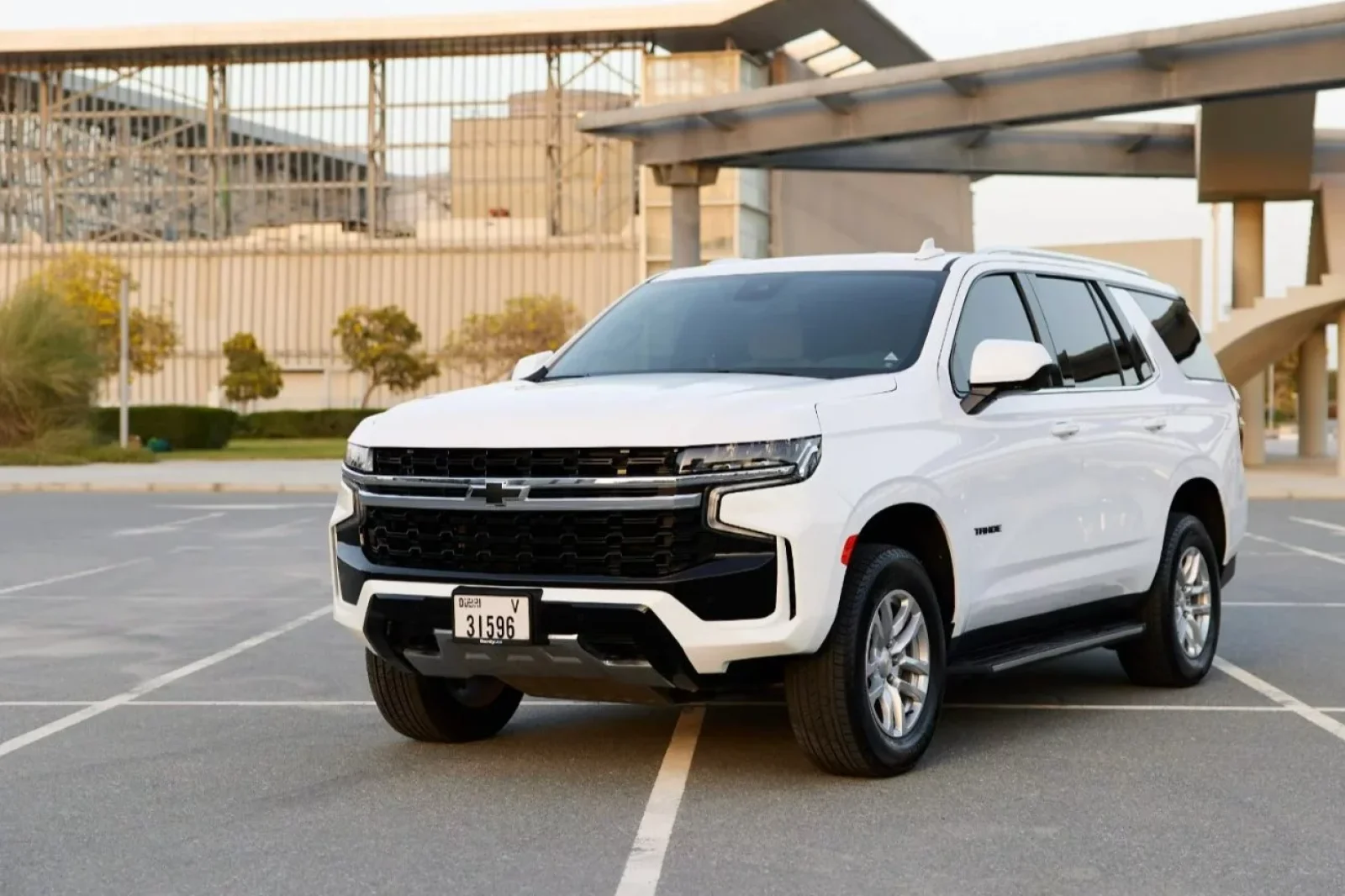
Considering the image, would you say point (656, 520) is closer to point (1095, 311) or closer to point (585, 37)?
point (1095, 311)

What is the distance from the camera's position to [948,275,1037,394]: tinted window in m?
7.70

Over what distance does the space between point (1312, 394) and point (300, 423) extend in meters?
42.2

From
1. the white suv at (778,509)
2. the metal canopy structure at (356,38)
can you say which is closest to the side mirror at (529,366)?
the white suv at (778,509)

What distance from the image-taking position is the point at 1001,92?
3134cm

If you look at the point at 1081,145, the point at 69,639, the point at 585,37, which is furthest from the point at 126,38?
the point at 69,639

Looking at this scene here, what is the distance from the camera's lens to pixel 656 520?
20.8 feet

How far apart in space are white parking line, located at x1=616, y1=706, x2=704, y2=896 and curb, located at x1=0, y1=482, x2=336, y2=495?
79.8ft

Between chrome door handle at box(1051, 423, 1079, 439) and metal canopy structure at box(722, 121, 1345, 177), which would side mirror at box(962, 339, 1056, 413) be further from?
metal canopy structure at box(722, 121, 1345, 177)

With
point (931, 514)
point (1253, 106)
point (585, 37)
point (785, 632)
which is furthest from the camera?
point (585, 37)

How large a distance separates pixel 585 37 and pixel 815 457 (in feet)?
299

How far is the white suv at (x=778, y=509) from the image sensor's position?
635 cm

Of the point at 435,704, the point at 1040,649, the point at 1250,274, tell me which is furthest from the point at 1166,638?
the point at 1250,274

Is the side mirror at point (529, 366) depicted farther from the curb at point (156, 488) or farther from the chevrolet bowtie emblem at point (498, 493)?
the curb at point (156, 488)

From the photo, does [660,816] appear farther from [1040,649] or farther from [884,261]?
[884,261]
